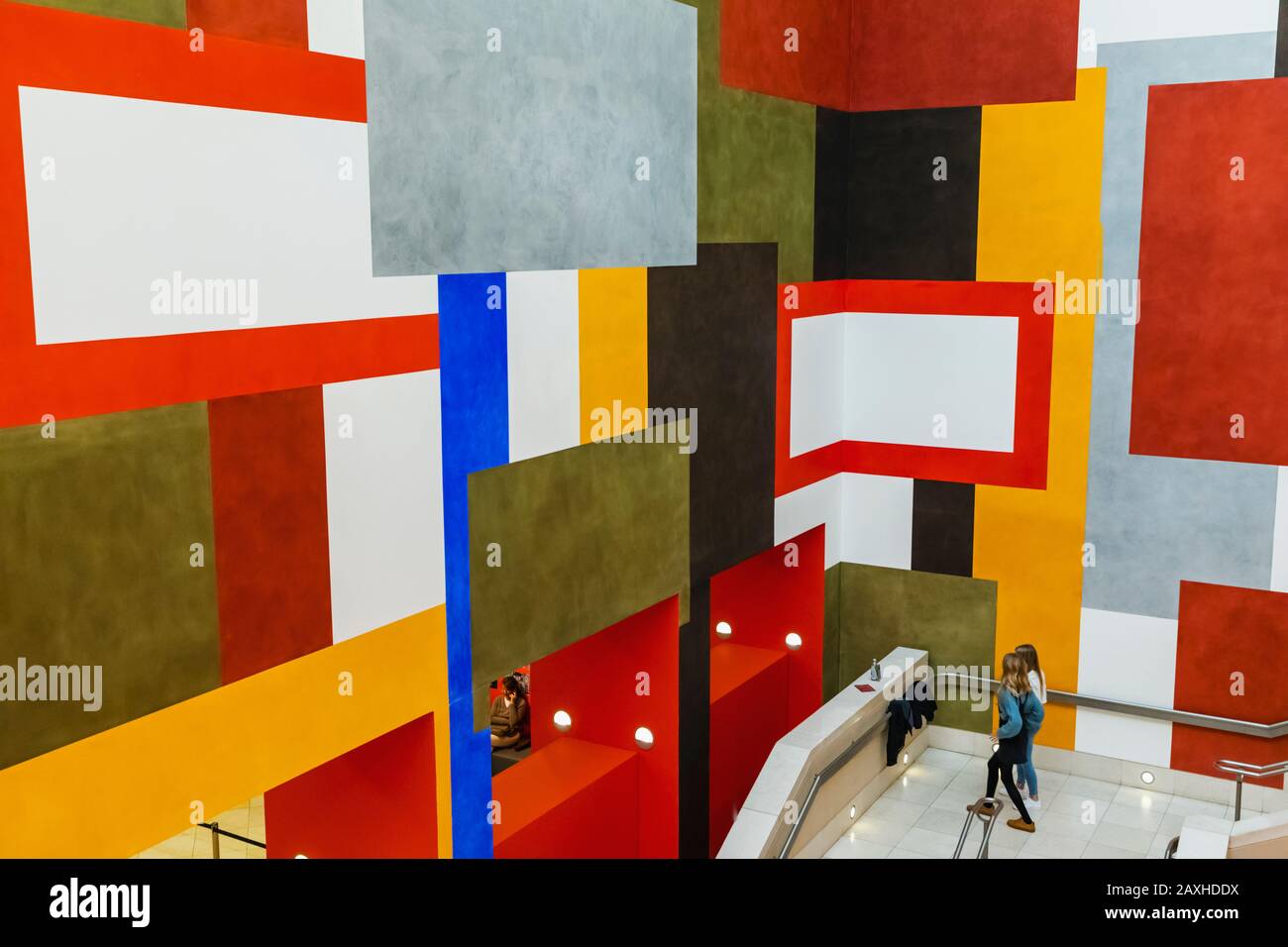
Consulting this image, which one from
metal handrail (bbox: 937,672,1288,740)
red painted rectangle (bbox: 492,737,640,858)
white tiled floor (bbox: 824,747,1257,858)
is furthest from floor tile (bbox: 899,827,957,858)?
red painted rectangle (bbox: 492,737,640,858)

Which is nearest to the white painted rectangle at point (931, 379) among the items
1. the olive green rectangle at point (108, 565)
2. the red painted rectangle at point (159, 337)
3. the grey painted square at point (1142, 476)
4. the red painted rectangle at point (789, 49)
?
the grey painted square at point (1142, 476)

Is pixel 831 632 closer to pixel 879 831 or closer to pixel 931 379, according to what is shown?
pixel 879 831

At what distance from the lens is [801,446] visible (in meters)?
8.65

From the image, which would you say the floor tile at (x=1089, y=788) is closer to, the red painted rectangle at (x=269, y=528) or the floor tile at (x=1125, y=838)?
the floor tile at (x=1125, y=838)

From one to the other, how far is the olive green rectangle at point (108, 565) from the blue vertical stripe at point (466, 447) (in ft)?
4.44

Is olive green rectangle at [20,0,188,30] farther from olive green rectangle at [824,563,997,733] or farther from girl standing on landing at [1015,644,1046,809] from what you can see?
olive green rectangle at [824,563,997,733]

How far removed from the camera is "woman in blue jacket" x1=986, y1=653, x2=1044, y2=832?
318 inches

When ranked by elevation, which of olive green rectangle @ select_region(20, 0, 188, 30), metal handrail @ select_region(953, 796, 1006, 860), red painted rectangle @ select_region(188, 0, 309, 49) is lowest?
metal handrail @ select_region(953, 796, 1006, 860)

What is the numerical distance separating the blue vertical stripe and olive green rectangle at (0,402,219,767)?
1.35 metres

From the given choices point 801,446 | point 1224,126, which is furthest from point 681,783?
point 1224,126

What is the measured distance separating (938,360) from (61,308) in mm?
6594

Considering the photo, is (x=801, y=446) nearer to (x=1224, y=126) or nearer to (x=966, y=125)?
(x=966, y=125)

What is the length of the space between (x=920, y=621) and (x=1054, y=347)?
2335 millimetres

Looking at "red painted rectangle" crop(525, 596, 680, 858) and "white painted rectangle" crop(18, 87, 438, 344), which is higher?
"white painted rectangle" crop(18, 87, 438, 344)
